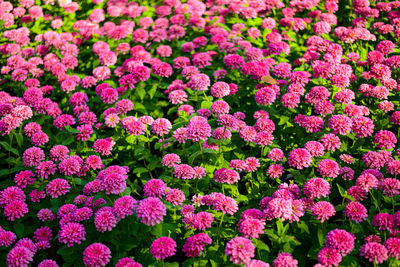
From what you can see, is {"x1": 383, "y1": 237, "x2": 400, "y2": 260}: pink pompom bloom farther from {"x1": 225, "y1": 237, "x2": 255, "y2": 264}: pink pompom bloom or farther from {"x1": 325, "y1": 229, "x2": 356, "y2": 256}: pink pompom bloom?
{"x1": 225, "y1": 237, "x2": 255, "y2": 264}: pink pompom bloom

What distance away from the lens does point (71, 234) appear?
2719 mm

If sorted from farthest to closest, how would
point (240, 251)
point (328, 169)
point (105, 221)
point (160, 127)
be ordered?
point (160, 127), point (328, 169), point (105, 221), point (240, 251)

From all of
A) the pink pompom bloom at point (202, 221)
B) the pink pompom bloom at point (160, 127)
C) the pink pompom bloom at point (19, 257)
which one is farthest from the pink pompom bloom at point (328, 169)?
the pink pompom bloom at point (19, 257)

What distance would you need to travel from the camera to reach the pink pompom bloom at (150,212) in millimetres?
2625

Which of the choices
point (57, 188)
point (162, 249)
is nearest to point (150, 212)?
point (162, 249)

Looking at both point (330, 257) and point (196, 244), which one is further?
point (196, 244)

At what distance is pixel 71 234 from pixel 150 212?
0.60m

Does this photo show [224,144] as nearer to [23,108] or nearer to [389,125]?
[389,125]

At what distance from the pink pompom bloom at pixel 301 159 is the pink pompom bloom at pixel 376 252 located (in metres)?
0.88

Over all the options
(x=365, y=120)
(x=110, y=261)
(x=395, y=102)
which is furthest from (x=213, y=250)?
(x=395, y=102)

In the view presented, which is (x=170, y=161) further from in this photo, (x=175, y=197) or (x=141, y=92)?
(x=141, y=92)

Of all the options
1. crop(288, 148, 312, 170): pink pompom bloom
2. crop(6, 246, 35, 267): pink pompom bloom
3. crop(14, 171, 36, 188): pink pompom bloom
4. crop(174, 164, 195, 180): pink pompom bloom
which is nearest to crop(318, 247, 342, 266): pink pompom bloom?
crop(288, 148, 312, 170): pink pompom bloom

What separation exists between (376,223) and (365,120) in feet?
3.64

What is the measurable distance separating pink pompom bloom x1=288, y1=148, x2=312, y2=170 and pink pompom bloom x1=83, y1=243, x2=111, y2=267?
162cm
